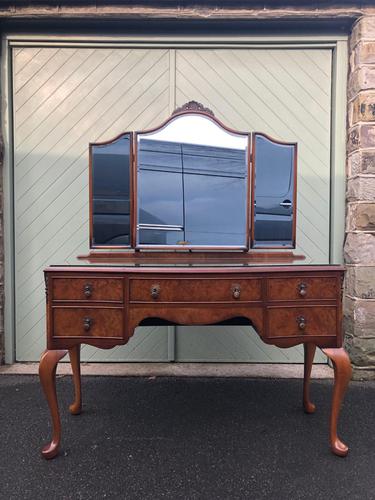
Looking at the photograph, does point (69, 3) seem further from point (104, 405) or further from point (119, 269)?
point (104, 405)

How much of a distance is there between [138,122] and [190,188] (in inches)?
43.1

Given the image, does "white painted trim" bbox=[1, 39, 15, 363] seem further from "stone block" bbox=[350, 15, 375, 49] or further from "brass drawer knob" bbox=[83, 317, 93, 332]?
"stone block" bbox=[350, 15, 375, 49]

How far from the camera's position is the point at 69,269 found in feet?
5.26

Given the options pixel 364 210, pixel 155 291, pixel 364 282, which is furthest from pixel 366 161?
pixel 155 291

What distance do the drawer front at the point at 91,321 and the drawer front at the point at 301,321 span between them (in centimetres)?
75

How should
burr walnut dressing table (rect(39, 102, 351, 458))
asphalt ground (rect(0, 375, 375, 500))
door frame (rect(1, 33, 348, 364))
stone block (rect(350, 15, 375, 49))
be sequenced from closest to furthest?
asphalt ground (rect(0, 375, 375, 500))
burr walnut dressing table (rect(39, 102, 351, 458))
stone block (rect(350, 15, 375, 49))
door frame (rect(1, 33, 348, 364))

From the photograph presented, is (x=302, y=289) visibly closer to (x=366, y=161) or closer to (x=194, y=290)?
(x=194, y=290)

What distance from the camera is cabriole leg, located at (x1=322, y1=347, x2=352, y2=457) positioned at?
1658 millimetres

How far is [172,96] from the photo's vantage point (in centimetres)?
279

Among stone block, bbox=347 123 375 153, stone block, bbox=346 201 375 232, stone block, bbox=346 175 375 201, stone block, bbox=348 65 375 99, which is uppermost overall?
stone block, bbox=348 65 375 99

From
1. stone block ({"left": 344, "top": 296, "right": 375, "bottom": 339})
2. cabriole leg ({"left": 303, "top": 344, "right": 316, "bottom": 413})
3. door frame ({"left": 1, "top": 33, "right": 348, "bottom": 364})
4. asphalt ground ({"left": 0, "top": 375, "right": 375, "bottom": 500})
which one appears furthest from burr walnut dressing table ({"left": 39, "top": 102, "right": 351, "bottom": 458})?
door frame ({"left": 1, "top": 33, "right": 348, "bottom": 364})

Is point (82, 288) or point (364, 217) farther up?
point (364, 217)

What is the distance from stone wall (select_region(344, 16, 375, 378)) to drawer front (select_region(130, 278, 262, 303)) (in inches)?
53.3

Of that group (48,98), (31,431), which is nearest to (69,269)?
(31,431)
